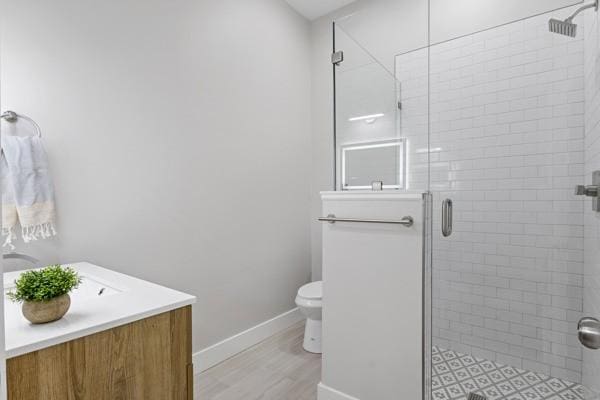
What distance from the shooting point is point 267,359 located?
2326mm

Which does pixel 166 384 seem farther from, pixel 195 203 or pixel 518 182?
pixel 518 182

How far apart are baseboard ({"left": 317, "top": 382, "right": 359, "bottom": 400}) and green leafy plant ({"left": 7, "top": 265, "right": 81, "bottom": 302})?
139 cm

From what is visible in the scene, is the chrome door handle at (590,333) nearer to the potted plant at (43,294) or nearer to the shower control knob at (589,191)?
the shower control knob at (589,191)

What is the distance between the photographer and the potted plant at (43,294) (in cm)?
89

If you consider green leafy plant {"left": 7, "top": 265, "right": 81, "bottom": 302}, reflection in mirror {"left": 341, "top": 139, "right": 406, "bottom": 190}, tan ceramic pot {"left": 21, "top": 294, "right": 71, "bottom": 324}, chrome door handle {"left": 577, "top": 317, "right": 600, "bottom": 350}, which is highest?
reflection in mirror {"left": 341, "top": 139, "right": 406, "bottom": 190}

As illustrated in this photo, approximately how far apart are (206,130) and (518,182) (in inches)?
71.9

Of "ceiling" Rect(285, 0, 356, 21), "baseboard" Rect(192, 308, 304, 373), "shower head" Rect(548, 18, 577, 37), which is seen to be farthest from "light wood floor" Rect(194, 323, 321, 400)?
"ceiling" Rect(285, 0, 356, 21)

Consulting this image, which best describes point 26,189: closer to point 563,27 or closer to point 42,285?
point 42,285

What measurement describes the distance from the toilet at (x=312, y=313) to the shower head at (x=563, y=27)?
1931mm

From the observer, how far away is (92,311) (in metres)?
1.00

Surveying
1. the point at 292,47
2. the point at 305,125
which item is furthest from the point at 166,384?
the point at 292,47

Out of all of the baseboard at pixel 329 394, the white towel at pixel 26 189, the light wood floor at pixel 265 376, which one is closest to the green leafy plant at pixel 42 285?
the white towel at pixel 26 189

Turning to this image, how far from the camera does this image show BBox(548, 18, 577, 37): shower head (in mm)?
1465

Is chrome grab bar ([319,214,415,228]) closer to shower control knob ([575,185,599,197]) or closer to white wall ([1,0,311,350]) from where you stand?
shower control knob ([575,185,599,197])
